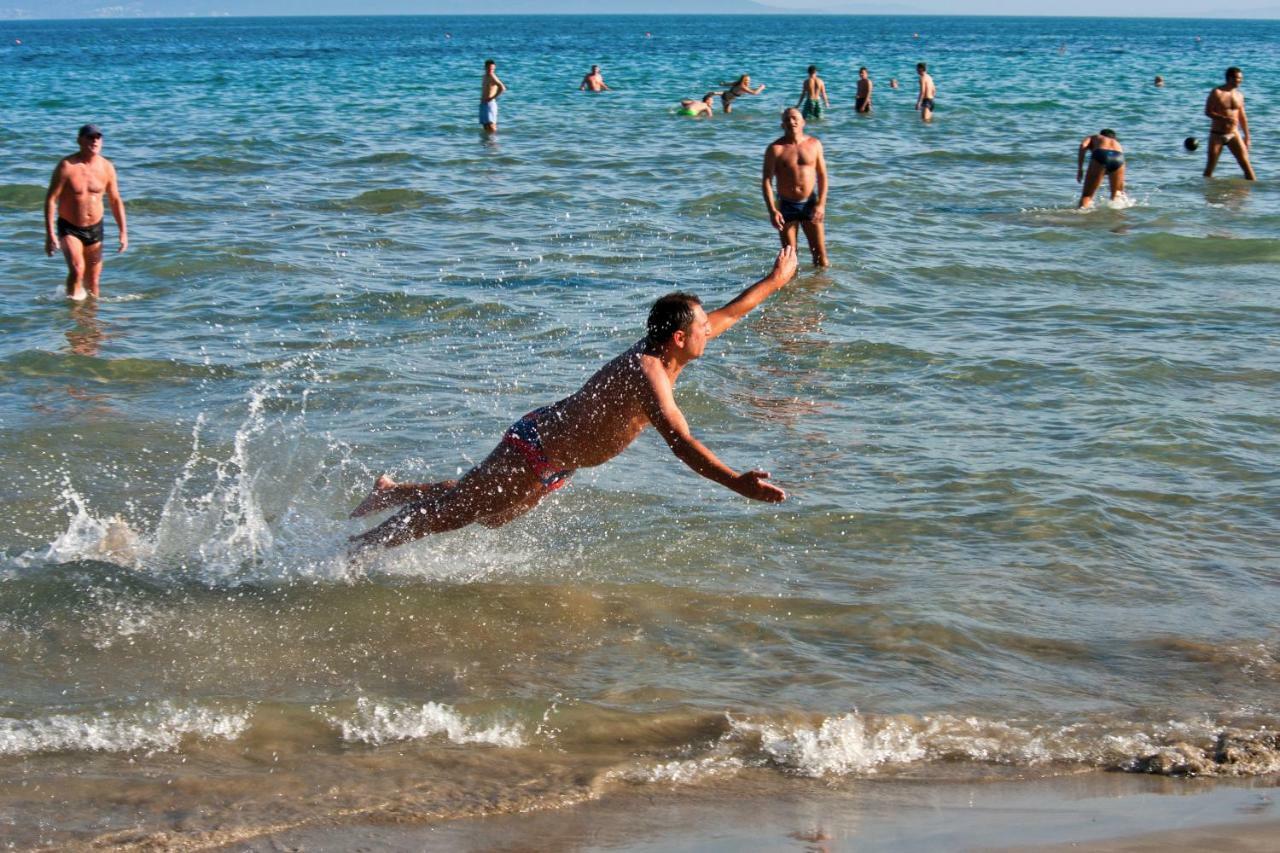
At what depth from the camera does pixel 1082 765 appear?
4.20m

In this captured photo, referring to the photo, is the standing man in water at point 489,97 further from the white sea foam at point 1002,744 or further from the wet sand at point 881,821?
the wet sand at point 881,821

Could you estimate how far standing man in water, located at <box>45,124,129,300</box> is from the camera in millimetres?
10188

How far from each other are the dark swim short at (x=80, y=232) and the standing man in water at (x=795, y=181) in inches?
216

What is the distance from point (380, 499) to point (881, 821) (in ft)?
9.40

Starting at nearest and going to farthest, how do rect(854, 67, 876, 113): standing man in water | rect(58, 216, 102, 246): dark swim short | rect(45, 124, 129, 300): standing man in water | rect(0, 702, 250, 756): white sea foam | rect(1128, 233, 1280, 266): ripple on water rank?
rect(0, 702, 250, 756): white sea foam < rect(45, 124, 129, 300): standing man in water < rect(58, 216, 102, 246): dark swim short < rect(1128, 233, 1280, 266): ripple on water < rect(854, 67, 876, 113): standing man in water

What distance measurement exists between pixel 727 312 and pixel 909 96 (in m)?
29.5

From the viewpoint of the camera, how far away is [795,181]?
37.6 ft

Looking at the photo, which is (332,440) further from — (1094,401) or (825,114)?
(825,114)

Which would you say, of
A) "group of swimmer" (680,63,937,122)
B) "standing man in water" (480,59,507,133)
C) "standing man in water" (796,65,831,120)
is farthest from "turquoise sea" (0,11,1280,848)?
"standing man in water" (796,65,831,120)

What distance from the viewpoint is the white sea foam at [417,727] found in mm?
4383

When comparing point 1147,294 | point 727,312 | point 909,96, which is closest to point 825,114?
point 909,96

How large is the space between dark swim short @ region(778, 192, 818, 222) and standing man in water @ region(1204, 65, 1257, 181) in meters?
7.84

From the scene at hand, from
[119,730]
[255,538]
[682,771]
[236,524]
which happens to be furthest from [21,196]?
[682,771]

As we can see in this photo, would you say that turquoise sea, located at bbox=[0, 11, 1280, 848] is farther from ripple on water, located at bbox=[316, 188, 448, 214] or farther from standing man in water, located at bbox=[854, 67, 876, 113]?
standing man in water, located at bbox=[854, 67, 876, 113]
